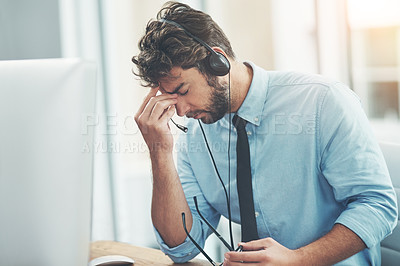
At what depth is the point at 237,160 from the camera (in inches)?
48.5

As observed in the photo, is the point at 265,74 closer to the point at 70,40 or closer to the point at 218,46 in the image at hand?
the point at 218,46

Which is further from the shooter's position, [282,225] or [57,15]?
[57,15]

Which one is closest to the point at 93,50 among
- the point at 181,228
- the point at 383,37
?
the point at 181,228

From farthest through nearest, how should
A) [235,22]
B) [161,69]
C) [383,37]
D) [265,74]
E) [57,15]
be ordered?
[235,22], [383,37], [57,15], [265,74], [161,69]

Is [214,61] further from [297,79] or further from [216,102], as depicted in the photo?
[297,79]

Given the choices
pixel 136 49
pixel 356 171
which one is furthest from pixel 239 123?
pixel 136 49

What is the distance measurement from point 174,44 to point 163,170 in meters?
0.35

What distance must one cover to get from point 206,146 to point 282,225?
1.03 feet

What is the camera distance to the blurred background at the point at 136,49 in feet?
7.50

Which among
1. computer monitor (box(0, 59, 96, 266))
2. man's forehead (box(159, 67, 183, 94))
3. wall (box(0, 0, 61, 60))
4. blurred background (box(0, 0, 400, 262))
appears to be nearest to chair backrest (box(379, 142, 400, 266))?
man's forehead (box(159, 67, 183, 94))

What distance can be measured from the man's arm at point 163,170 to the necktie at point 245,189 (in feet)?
0.52

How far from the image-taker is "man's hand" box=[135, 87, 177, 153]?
1.21 m

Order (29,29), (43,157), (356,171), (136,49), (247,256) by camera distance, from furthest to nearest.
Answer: (136,49) < (29,29) < (356,171) < (247,256) < (43,157)

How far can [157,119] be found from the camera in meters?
1.22
